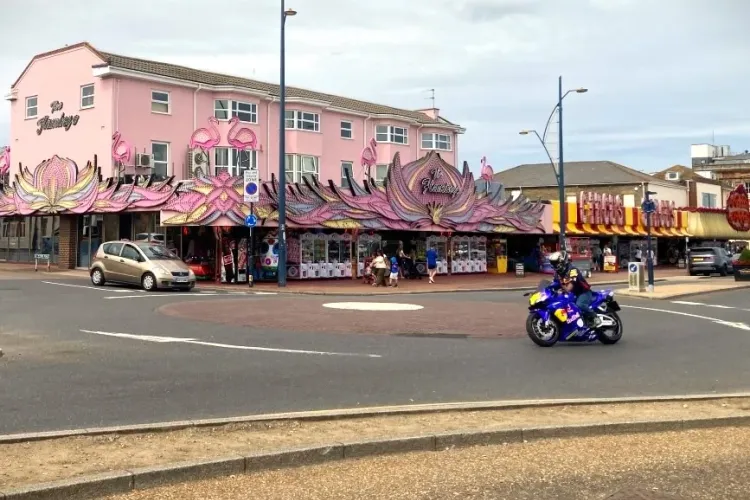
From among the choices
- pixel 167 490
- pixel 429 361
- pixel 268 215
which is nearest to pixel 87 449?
pixel 167 490

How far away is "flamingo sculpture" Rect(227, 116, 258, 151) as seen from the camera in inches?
1341

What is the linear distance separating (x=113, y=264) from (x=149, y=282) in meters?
2.00

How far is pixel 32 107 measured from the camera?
131ft

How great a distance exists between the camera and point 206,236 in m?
31.6

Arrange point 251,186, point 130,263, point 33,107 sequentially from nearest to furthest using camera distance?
1. point 130,263
2. point 251,186
3. point 33,107

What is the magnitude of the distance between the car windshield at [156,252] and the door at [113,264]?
0.92 metres

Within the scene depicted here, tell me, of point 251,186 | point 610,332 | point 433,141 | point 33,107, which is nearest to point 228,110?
point 33,107

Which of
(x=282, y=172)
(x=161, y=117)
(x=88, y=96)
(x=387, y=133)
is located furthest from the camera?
(x=387, y=133)

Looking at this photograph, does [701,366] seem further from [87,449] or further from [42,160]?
[42,160]

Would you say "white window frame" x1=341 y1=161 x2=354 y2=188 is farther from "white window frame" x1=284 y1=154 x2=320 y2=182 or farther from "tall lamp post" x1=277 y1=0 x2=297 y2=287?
"tall lamp post" x1=277 y1=0 x2=297 y2=287

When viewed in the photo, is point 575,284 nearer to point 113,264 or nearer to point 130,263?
point 130,263

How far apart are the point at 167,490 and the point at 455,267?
35946 millimetres

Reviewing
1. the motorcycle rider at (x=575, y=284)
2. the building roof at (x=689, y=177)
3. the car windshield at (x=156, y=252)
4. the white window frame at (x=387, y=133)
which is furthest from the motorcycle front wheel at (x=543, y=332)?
the building roof at (x=689, y=177)

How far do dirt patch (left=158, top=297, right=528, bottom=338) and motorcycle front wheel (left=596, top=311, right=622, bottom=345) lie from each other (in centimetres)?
158
